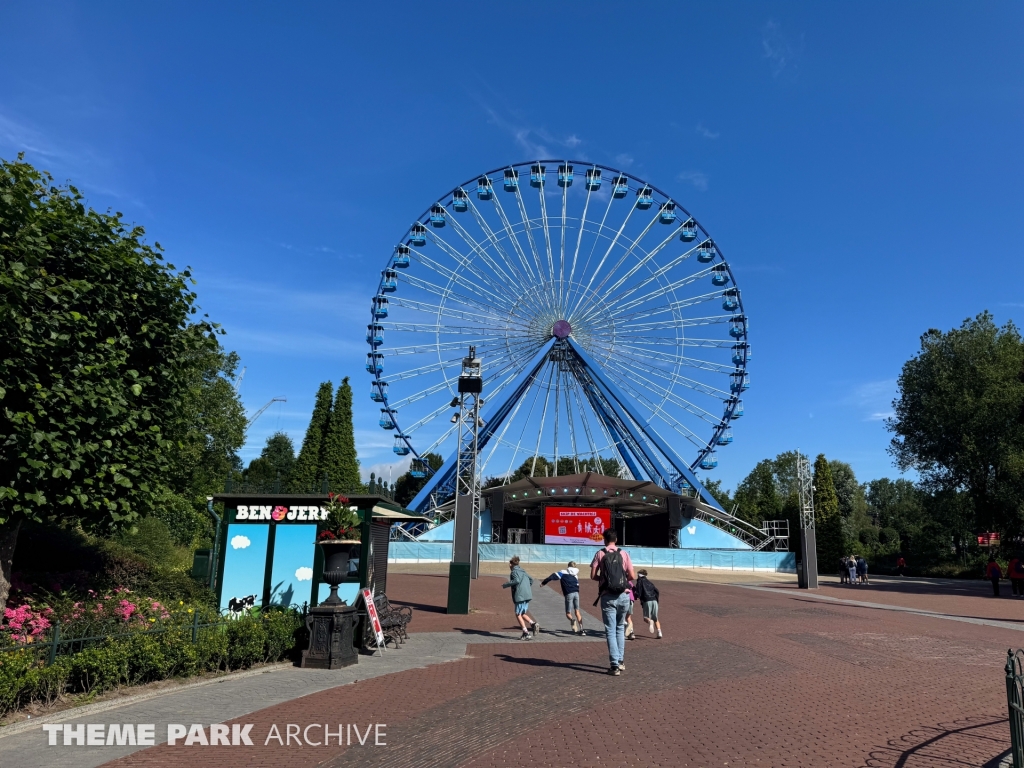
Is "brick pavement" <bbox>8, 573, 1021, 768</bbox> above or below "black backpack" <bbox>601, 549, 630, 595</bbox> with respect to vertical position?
below

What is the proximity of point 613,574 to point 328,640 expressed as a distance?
13.5ft

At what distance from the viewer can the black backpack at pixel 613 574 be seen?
27.7ft

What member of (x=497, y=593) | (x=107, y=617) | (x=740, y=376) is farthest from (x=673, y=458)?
(x=107, y=617)

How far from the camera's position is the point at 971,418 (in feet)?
124

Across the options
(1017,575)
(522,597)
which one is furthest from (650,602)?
(1017,575)

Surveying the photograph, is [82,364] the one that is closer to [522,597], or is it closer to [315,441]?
[522,597]

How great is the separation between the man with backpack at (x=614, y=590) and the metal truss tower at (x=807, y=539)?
75.8ft

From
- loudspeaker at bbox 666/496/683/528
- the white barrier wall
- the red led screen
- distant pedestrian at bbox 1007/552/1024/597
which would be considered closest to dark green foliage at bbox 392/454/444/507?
the red led screen

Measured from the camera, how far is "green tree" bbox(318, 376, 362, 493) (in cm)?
5206

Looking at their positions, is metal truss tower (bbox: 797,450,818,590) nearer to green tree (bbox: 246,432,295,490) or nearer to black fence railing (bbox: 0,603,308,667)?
black fence railing (bbox: 0,603,308,667)

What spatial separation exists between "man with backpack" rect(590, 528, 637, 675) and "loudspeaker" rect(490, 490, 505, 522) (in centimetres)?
3646

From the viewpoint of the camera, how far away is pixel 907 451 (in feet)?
141

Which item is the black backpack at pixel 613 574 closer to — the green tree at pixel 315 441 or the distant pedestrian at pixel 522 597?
the distant pedestrian at pixel 522 597

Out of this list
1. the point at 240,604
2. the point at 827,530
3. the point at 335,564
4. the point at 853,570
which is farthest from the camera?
the point at 827,530
